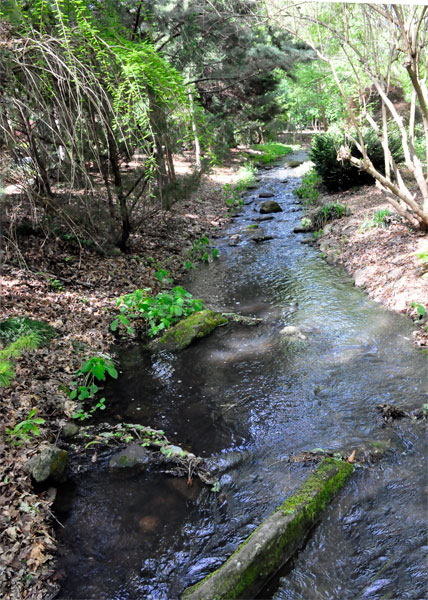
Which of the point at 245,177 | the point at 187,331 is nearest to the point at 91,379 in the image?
the point at 187,331

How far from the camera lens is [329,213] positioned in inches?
452

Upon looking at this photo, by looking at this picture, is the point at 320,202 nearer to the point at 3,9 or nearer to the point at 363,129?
the point at 363,129

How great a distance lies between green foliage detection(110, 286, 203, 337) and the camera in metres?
6.58

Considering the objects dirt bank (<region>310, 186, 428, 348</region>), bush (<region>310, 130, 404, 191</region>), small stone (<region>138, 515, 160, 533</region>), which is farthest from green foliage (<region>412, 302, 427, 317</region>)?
bush (<region>310, 130, 404, 191</region>)

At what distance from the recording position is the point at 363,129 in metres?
13.1

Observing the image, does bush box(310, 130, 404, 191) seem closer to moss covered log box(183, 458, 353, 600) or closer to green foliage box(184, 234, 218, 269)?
green foliage box(184, 234, 218, 269)

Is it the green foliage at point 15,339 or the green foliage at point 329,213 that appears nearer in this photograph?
the green foliage at point 15,339

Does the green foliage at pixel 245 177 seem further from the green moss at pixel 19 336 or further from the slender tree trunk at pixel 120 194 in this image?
the green moss at pixel 19 336

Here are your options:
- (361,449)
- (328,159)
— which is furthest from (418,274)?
(328,159)

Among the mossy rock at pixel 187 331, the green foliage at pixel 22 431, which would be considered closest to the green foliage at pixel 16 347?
the green foliage at pixel 22 431

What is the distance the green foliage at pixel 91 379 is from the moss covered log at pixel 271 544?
251cm

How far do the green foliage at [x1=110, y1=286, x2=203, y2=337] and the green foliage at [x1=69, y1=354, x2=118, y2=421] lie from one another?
49.3 inches

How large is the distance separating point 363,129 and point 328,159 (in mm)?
1410

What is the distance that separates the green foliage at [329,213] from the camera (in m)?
11.4
